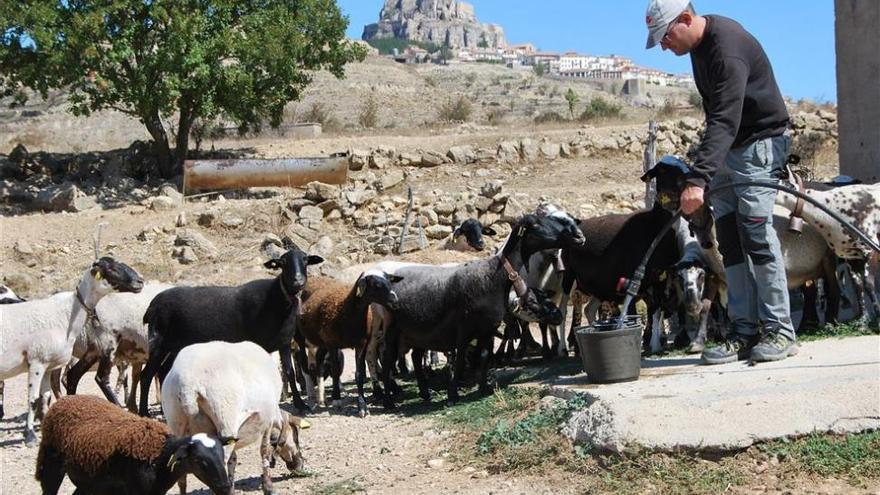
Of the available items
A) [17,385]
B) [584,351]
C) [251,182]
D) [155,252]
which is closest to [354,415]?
[584,351]

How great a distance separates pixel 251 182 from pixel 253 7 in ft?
17.4

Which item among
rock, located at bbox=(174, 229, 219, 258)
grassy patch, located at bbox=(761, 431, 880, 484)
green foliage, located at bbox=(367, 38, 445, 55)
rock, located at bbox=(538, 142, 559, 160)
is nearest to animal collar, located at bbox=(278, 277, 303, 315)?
grassy patch, located at bbox=(761, 431, 880, 484)

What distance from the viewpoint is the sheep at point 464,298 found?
10.4m

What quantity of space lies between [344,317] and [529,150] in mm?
20812

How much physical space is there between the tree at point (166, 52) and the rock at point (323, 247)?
21.9ft

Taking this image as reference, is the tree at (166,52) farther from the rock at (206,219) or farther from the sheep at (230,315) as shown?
the sheep at (230,315)

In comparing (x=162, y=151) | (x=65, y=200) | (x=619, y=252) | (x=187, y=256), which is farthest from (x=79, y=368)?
(x=162, y=151)

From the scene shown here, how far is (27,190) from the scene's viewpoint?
29.8 m

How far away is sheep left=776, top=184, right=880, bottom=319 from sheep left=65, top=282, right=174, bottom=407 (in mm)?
7052

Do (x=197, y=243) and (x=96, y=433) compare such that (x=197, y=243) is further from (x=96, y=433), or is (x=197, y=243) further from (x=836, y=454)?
(x=836, y=454)

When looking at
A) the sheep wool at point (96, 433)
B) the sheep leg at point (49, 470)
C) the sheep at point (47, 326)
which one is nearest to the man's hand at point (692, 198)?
the sheep wool at point (96, 433)

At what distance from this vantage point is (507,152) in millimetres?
31016

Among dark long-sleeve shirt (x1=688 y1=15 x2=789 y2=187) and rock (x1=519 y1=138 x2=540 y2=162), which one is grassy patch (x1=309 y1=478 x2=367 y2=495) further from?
rock (x1=519 y1=138 x2=540 y2=162)

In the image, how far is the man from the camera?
746 cm
